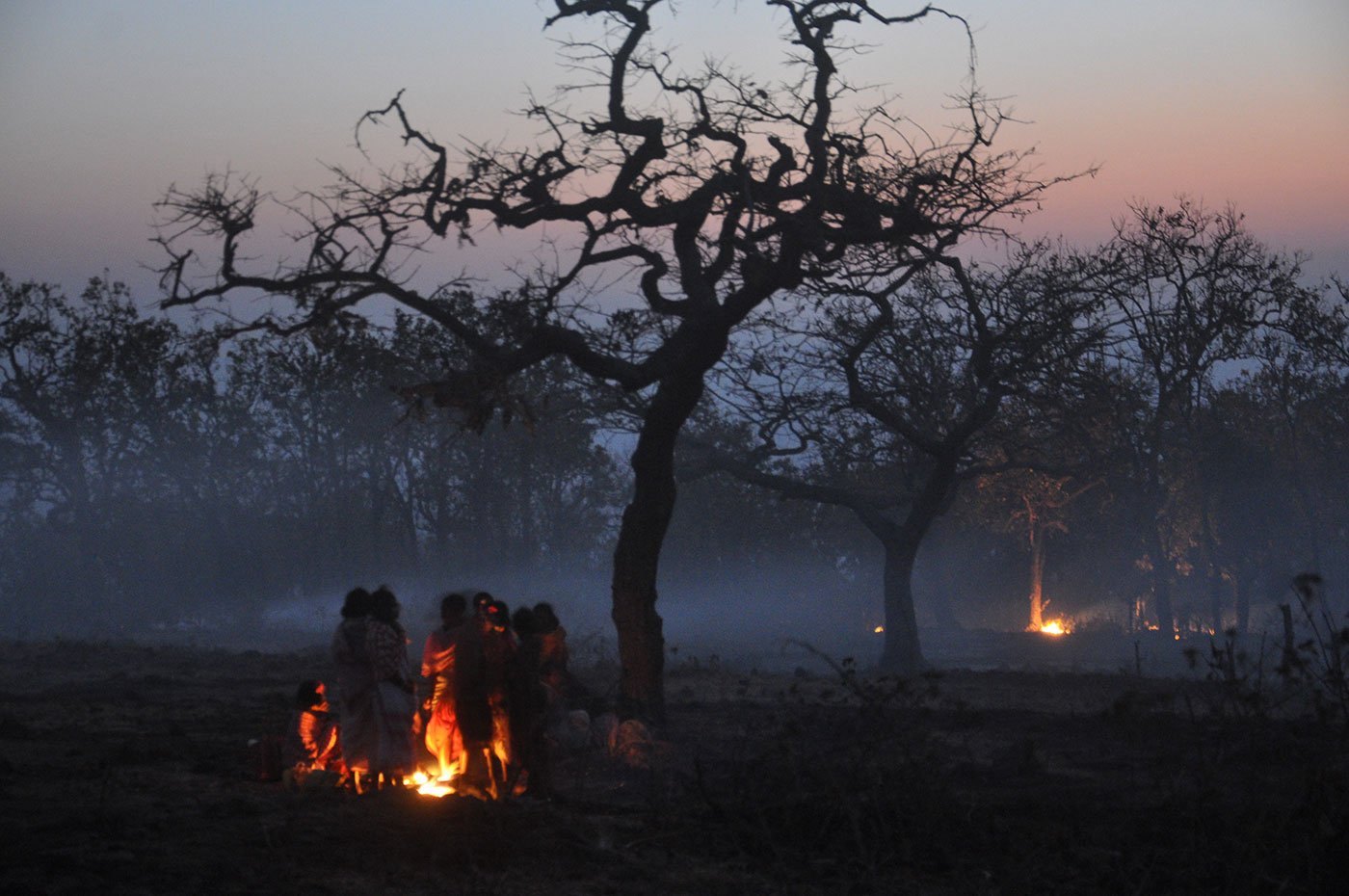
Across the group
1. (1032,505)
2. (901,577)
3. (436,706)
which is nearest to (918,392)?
(901,577)

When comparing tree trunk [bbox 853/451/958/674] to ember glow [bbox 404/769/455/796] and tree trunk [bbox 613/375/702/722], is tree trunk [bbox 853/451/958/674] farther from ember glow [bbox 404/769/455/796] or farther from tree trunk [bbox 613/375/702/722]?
ember glow [bbox 404/769/455/796]

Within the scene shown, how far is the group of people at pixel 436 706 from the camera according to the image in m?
8.80

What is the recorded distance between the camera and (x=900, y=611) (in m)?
24.3

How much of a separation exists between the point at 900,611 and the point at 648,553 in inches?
493

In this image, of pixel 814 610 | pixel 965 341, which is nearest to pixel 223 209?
pixel 965 341

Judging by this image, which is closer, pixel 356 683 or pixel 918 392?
pixel 356 683

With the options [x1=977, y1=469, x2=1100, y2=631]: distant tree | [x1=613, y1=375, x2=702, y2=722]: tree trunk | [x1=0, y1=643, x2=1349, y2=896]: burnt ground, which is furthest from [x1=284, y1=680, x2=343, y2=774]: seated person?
[x1=977, y1=469, x2=1100, y2=631]: distant tree

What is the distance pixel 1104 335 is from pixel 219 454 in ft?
111

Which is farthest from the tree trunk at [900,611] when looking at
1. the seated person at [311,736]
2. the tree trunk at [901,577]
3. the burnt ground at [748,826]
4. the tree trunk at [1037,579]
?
the tree trunk at [1037,579]

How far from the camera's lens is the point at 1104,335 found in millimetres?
19719

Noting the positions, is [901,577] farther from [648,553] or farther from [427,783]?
[427,783]

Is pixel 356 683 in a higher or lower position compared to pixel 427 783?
higher

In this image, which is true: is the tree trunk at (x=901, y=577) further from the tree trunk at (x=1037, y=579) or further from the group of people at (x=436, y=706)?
the tree trunk at (x=1037, y=579)

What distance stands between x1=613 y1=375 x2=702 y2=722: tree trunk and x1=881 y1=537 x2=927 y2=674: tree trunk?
11764 millimetres
